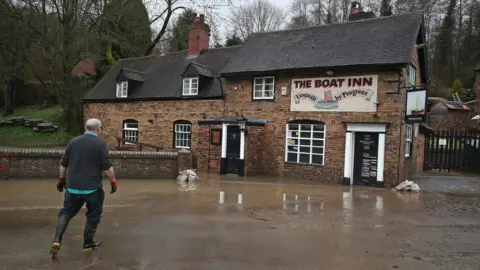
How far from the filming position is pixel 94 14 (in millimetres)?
22922

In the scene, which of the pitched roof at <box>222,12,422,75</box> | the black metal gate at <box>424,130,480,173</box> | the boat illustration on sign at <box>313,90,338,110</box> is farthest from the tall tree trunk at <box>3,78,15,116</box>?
the black metal gate at <box>424,130,480,173</box>

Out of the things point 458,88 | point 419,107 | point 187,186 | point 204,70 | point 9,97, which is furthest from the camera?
point 458,88

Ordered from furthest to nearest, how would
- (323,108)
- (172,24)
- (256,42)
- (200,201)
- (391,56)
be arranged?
(172,24)
(256,42)
(323,108)
(391,56)
(200,201)

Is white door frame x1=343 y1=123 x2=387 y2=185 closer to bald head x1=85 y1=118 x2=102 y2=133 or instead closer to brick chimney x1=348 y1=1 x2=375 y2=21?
brick chimney x1=348 y1=1 x2=375 y2=21

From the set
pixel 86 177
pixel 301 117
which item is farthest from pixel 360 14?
pixel 86 177

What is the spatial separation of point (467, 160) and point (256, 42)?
12.8 metres

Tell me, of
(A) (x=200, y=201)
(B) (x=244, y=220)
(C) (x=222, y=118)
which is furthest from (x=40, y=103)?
(B) (x=244, y=220)

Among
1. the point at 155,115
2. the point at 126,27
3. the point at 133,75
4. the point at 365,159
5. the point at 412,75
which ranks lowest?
the point at 365,159

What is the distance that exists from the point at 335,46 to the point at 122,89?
488 inches

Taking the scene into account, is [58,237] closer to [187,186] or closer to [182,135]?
[187,186]

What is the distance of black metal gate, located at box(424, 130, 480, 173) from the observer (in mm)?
19094

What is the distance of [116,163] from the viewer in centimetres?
1302

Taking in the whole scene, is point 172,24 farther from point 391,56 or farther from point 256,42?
point 391,56

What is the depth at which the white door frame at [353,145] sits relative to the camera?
43.8 feet
